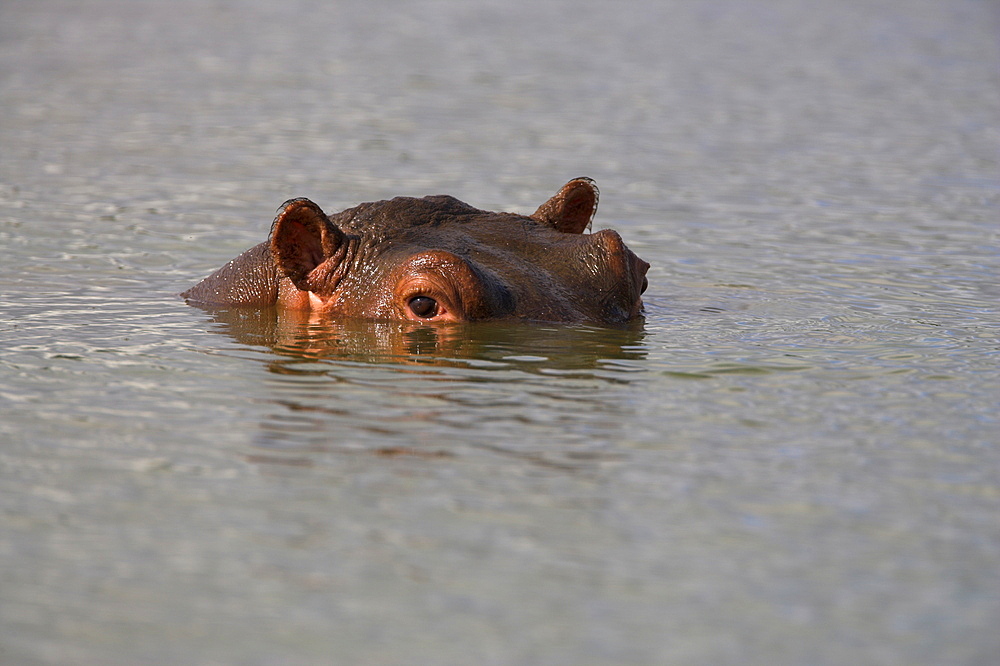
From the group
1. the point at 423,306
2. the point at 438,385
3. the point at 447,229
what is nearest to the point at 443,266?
the point at 423,306

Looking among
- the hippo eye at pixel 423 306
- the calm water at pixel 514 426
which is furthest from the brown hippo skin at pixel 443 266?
the calm water at pixel 514 426

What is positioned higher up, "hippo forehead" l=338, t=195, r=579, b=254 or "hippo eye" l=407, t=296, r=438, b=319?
"hippo forehead" l=338, t=195, r=579, b=254

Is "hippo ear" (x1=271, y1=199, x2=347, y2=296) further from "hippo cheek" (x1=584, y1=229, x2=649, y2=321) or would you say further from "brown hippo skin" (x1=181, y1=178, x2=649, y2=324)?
"hippo cheek" (x1=584, y1=229, x2=649, y2=321)

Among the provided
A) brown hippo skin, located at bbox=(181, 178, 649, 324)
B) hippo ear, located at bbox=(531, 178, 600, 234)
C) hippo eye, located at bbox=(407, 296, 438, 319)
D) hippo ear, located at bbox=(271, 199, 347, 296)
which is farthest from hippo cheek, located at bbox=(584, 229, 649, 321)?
hippo ear, located at bbox=(271, 199, 347, 296)

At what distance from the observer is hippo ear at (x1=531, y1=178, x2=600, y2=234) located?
890 centimetres

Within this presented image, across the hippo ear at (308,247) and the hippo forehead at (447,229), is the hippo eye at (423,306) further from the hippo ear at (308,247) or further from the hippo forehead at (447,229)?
the hippo ear at (308,247)

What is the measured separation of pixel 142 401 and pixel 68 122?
11.4 metres

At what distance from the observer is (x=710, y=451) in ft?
19.3

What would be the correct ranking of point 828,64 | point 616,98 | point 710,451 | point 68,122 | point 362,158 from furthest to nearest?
point 828,64, point 616,98, point 68,122, point 362,158, point 710,451

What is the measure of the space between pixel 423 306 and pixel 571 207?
1599 mm

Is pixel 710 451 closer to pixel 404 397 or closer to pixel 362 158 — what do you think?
pixel 404 397

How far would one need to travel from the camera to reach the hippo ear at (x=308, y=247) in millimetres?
7988

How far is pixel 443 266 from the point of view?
7.62m

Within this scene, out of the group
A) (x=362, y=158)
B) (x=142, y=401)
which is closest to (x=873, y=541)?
(x=142, y=401)
